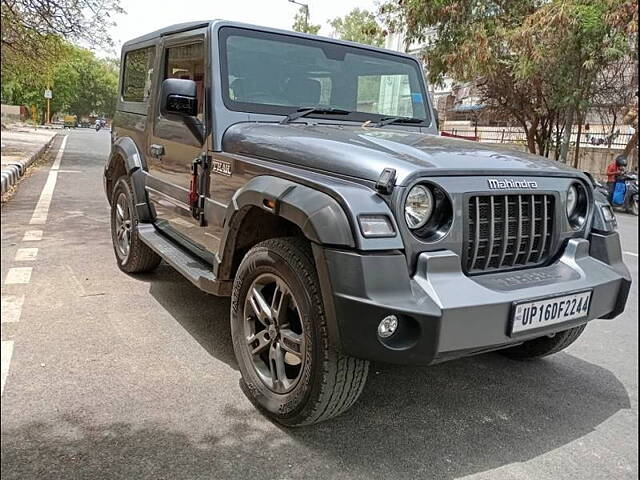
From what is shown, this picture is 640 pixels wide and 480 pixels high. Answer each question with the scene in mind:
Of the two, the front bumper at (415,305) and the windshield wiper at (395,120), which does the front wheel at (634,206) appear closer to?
the windshield wiper at (395,120)

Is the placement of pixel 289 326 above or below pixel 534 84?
below

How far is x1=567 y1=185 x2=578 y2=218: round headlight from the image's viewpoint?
9.84ft

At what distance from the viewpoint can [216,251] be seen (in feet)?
11.1

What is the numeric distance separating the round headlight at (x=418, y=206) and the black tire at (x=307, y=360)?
460 millimetres

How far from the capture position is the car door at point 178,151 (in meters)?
3.56

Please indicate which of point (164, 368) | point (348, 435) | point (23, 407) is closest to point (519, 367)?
point (348, 435)

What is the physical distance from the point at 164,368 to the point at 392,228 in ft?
5.37

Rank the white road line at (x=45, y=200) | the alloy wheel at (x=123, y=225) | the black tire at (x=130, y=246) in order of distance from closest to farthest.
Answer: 1. the black tire at (x=130, y=246)
2. the alloy wheel at (x=123, y=225)
3. the white road line at (x=45, y=200)

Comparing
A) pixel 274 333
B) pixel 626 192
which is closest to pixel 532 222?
pixel 274 333

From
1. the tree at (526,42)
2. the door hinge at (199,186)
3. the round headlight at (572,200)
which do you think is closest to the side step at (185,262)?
the door hinge at (199,186)

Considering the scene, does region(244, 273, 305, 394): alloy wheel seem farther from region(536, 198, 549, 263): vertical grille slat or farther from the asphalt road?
region(536, 198, 549, 263): vertical grille slat

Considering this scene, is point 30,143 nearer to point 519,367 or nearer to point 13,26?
point 13,26

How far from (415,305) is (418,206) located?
1.50ft

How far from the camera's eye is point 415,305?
85.9 inches
